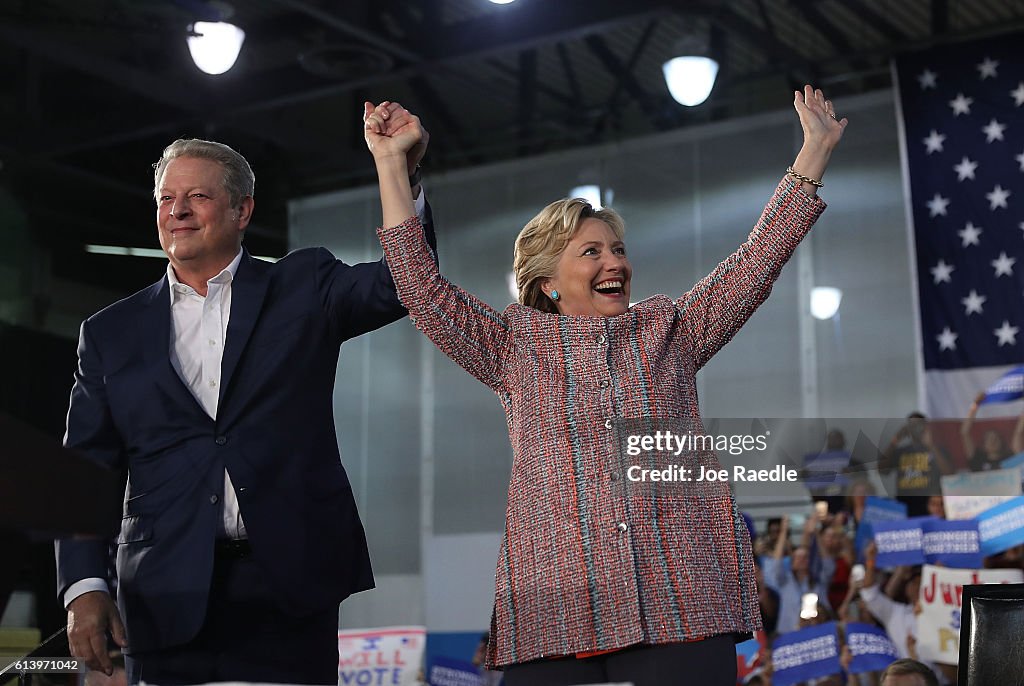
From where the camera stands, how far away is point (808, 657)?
4301 mm

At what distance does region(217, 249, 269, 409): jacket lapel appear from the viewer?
6.69 feet

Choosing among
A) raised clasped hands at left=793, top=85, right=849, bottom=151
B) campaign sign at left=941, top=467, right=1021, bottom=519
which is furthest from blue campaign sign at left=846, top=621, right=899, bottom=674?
raised clasped hands at left=793, top=85, right=849, bottom=151

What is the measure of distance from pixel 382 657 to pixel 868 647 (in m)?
1.62

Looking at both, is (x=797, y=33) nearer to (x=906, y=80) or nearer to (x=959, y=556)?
(x=906, y=80)

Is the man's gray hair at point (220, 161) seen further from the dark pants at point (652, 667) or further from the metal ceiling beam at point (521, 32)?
the metal ceiling beam at point (521, 32)

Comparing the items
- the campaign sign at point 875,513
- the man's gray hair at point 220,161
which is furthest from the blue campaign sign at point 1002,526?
the man's gray hair at point 220,161

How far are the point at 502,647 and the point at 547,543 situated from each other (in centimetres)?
18

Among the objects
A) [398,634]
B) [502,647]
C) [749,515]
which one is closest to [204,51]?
[398,634]

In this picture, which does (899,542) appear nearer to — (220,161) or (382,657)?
(382,657)

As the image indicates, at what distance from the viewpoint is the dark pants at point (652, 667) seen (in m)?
1.77

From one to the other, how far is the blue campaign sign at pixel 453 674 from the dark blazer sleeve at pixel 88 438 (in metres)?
3.98

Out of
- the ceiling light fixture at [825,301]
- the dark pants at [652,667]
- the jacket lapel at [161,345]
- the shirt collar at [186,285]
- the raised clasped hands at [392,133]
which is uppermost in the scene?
the ceiling light fixture at [825,301]

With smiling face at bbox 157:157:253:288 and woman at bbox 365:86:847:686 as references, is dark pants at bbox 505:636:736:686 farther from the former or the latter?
smiling face at bbox 157:157:253:288

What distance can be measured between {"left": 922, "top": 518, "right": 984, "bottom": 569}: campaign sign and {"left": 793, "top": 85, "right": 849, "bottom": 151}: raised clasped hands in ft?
3.11
